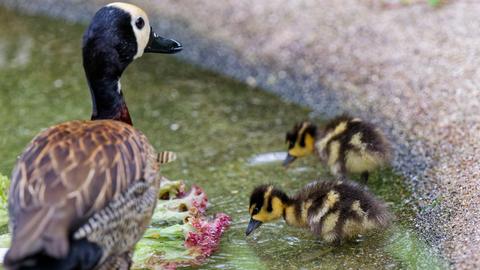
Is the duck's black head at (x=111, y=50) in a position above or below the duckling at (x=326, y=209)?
above

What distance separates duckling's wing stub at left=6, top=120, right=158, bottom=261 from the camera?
2994mm

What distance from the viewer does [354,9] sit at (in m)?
6.28

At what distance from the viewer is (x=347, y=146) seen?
460cm

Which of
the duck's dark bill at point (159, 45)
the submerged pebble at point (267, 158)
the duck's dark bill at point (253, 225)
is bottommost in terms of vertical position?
the duck's dark bill at point (253, 225)

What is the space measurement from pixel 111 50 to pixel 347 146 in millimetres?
1323

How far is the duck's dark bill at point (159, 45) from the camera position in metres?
4.24

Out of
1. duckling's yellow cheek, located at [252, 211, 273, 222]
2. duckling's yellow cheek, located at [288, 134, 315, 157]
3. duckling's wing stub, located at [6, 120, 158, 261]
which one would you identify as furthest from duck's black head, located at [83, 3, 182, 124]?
duckling's yellow cheek, located at [288, 134, 315, 157]

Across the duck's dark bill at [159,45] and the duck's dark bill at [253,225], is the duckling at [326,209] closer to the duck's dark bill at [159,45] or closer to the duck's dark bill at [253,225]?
the duck's dark bill at [253,225]

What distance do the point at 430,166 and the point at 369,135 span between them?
33 centimetres

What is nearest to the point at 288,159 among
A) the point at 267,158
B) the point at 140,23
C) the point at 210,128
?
the point at 267,158

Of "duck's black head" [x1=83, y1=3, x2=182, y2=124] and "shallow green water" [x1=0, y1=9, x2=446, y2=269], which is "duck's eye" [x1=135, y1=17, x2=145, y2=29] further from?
"shallow green water" [x1=0, y1=9, x2=446, y2=269]

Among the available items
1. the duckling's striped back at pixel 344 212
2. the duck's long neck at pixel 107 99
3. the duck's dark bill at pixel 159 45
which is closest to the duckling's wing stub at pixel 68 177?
the duck's long neck at pixel 107 99

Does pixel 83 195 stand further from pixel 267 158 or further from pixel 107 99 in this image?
pixel 267 158

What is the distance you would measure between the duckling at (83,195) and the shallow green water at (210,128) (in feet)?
2.07
